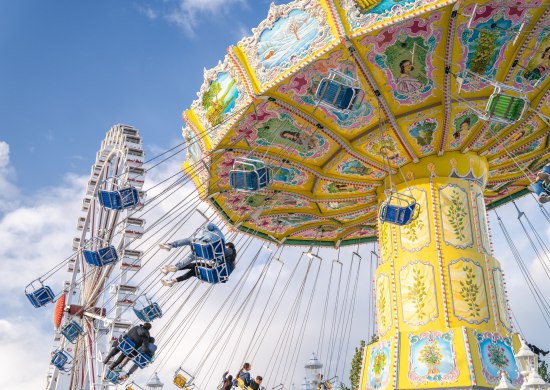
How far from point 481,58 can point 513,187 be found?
17.8ft

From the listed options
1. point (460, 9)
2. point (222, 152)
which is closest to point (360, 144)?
point (222, 152)

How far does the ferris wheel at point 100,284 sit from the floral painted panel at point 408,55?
6522 mm

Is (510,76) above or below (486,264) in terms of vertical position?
above

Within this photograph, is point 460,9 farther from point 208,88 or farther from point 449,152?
point 208,88

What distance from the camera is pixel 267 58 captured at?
31.2ft

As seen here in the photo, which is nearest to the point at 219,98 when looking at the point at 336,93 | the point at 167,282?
the point at 336,93

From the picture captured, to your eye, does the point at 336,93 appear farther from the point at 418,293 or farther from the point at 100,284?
the point at 100,284

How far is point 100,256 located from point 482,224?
7351 mm

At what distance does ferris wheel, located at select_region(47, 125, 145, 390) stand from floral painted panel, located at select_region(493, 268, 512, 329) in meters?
7.30

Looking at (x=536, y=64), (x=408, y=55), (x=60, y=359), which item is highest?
(x=536, y=64)

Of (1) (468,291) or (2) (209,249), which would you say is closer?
(2) (209,249)

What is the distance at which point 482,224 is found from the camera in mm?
10969

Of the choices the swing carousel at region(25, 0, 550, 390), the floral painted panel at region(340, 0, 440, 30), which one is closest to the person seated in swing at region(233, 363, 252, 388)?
the swing carousel at region(25, 0, 550, 390)

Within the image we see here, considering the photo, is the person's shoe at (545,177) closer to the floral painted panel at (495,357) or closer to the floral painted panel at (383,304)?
the floral painted panel at (495,357)
